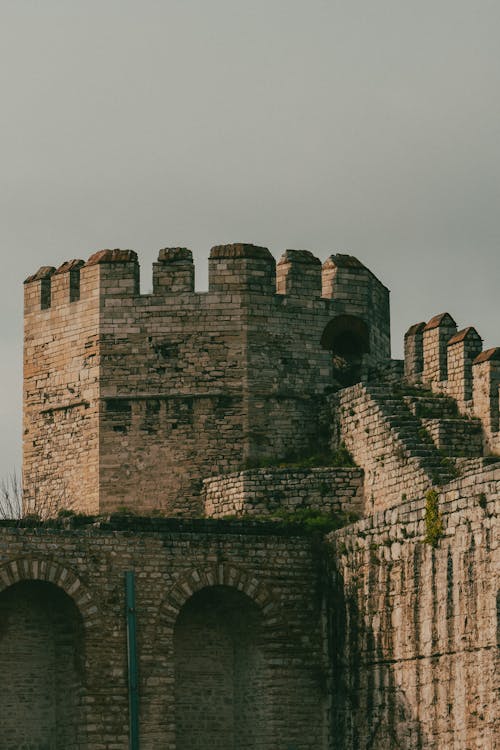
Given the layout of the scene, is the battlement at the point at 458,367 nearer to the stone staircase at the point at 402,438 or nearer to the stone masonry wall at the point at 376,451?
the stone staircase at the point at 402,438

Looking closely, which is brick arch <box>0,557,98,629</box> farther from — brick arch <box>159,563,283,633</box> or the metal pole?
brick arch <box>159,563,283,633</box>

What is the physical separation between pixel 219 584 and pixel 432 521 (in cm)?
505

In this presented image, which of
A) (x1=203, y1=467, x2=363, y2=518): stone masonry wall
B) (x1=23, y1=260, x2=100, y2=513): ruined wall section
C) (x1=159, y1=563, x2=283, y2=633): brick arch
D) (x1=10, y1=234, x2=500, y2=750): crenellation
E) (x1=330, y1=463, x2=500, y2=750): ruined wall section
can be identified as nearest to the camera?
(x1=330, y1=463, x2=500, y2=750): ruined wall section

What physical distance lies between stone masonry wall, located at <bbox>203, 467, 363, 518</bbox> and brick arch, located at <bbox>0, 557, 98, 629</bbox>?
4644 millimetres

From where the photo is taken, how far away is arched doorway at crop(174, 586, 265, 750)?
45.8m

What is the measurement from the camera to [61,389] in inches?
2004

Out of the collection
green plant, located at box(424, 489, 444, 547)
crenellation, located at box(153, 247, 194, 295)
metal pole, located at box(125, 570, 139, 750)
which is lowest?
metal pole, located at box(125, 570, 139, 750)

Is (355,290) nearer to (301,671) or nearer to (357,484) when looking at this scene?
(357,484)

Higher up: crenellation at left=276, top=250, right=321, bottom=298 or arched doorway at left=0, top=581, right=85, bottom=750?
crenellation at left=276, top=250, right=321, bottom=298

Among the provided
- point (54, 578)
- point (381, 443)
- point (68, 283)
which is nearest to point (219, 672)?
point (54, 578)

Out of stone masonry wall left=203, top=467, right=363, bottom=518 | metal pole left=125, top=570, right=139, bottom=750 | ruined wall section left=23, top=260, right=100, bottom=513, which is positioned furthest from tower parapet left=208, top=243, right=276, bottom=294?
metal pole left=125, top=570, right=139, bottom=750

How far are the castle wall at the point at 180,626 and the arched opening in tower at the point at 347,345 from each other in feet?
19.0

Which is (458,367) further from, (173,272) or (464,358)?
(173,272)

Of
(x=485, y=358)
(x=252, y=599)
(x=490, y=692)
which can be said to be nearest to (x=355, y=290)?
(x=485, y=358)
